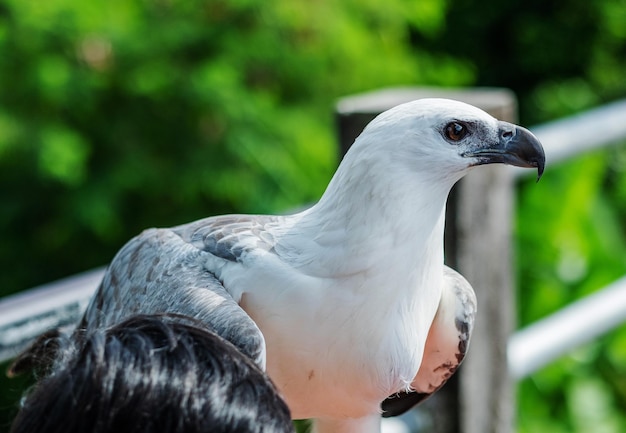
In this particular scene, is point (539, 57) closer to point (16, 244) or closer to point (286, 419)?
point (16, 244)

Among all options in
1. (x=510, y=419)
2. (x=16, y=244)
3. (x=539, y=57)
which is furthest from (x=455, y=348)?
(x=539, y=57)

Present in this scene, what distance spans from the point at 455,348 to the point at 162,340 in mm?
769

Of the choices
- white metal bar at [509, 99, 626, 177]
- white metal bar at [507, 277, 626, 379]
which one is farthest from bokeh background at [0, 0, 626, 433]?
white metal bar at [509, 99, 626, 177]

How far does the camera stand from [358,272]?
4.74ft

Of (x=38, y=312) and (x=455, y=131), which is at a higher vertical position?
(x=455, y=131)

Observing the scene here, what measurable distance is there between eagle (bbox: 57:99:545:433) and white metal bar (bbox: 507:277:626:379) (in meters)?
1.49

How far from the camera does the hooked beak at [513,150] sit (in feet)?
4.96

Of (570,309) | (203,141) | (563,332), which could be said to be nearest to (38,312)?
(563,332)

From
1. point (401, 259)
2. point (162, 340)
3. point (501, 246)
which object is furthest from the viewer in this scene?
point (501, 246)

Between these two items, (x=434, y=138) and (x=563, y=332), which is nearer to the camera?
(x=434, y=138)

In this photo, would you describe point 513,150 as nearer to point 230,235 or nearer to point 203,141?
point 230,235

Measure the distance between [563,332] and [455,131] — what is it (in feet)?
5.89

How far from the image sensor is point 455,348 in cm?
168

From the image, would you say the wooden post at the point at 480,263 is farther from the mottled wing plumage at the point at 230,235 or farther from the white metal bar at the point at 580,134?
the mottled wing plumage at the point at 230,235
